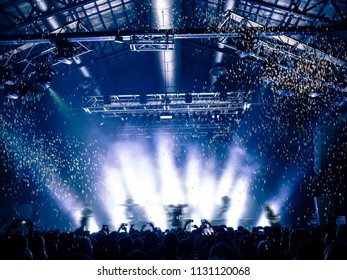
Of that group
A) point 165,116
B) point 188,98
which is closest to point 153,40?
point 188,98

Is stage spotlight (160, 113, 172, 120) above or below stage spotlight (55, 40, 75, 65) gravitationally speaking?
above

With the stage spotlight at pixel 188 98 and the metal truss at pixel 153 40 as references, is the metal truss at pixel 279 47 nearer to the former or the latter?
the metal truss at pixel 153 40

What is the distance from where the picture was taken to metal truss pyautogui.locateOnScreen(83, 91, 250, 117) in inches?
407

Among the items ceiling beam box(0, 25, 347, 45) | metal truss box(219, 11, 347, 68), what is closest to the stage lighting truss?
metal truss box(219, 11, 347, 68)

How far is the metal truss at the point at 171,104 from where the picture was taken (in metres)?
10.3

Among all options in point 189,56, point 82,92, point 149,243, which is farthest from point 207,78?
point 149,243

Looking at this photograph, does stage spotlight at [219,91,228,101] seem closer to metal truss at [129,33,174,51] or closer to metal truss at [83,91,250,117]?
metal truss at [83,91,250,117]

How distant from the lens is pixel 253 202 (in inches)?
531

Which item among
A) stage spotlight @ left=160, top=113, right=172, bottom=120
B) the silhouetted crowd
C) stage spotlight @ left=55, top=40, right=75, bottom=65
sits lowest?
A: the silhouetted crowd

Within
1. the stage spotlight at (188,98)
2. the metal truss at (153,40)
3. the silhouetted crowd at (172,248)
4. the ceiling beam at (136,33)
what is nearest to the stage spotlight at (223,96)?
the stage spotlight at (188,98)

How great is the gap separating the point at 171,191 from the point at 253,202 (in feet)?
14.6

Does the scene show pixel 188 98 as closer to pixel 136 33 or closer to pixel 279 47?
pixel 279 47

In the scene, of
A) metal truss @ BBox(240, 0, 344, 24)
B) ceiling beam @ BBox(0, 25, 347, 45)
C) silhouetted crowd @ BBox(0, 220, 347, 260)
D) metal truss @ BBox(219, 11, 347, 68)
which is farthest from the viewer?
metal truss @ BBox(219, 11, 347, 68)

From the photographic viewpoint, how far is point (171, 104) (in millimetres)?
10500
